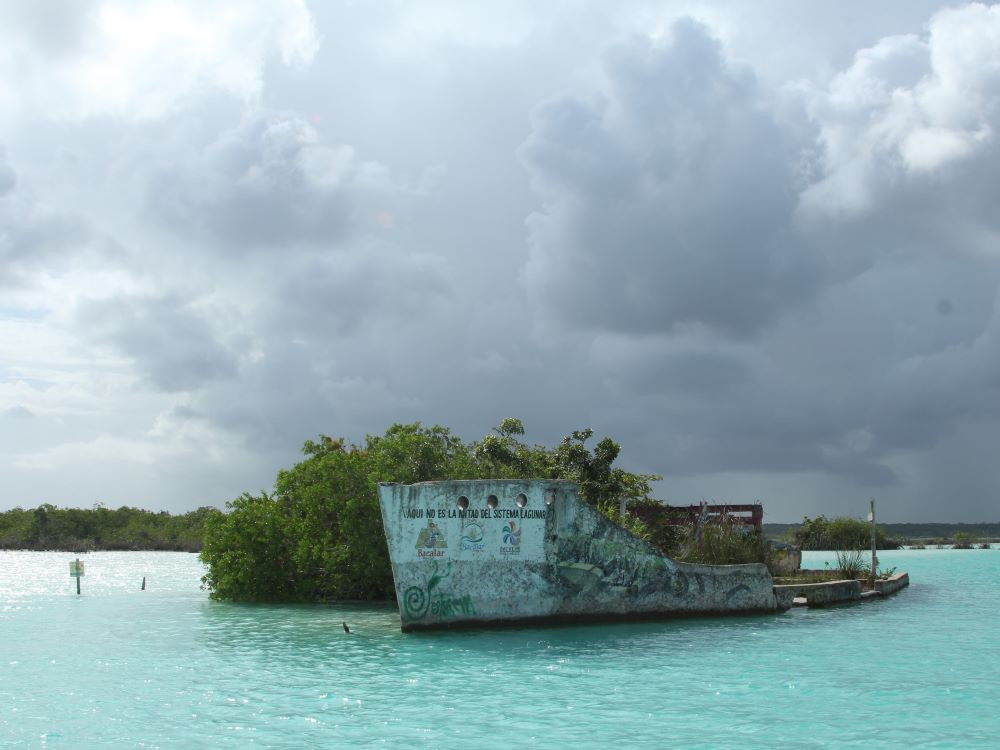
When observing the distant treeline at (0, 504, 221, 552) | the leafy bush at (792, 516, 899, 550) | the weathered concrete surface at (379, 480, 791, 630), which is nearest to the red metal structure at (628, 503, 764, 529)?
the weathered concrete surface at (379, 480, 791, 630)

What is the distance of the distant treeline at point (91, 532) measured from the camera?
345 ft

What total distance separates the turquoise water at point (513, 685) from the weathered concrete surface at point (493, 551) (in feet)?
1.47

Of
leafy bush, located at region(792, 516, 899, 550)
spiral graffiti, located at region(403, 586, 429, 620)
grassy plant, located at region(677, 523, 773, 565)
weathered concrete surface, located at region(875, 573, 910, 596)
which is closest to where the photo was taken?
spiral graffiti, located at region(403, 586, 429, 620)

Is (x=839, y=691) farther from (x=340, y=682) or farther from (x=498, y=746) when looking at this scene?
(x=340, y=682)

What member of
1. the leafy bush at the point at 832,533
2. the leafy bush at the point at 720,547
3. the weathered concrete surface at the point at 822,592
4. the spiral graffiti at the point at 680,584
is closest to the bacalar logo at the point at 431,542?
the spiral graffiti at the point at 680,584

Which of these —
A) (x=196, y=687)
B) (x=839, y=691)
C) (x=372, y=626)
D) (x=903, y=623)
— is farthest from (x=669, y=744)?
(x=903, y=623)

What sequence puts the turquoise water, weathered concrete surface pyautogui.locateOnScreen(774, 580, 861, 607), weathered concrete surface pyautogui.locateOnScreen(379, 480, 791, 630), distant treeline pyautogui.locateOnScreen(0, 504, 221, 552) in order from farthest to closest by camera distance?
distant treeline pyautogui.locateOnScreen(0, 504, 221, 552)
weathered concrete surface pyautogui.locateOnScreen(774, 580, 861, 607)
weathered concrete surface pyautogui.locateOnScreen(379, 480, 791, 630)
the turquoise water

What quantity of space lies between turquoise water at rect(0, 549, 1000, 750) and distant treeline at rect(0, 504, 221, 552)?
3617 inches

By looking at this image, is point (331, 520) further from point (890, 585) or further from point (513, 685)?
point (890, 585)

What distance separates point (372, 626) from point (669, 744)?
10998 mm

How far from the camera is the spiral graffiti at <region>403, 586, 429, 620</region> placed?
1616cm

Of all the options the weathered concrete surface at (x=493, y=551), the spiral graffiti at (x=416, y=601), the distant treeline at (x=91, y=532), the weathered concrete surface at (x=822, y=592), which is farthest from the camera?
the distant treeline at (x=91, y=532)

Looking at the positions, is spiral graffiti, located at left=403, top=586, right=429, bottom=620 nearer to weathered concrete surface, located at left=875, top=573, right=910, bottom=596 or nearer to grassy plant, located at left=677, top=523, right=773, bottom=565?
grassy plant, located at left=677, top=523, right=773, bottom=565

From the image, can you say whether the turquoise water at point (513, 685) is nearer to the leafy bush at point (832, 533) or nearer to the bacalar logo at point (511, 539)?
the bacalar logo at point (511, 539)
